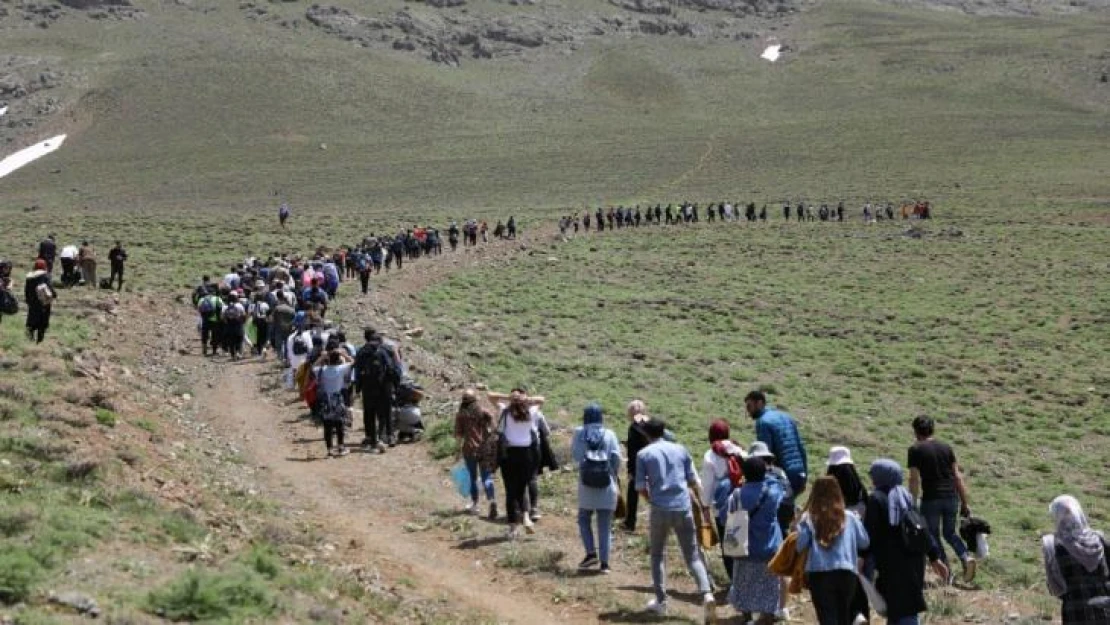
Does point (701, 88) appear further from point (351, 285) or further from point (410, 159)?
point (351, 285)

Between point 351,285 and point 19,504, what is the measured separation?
2976 centimetres

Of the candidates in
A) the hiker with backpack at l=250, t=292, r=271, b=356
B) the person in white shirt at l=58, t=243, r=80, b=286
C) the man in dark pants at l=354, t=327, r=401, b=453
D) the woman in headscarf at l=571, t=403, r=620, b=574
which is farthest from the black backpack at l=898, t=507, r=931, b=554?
the person in white shirt at l=58, t=243, r=80, b=286

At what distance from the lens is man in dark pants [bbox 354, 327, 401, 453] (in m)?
17.5

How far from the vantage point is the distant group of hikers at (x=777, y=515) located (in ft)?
29.5

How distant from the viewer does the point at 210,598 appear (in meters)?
9.04

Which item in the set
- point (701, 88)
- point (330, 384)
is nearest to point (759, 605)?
point (330, 384)

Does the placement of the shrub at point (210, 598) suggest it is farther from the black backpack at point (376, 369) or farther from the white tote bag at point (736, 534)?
the black backpack at point (376, 369)

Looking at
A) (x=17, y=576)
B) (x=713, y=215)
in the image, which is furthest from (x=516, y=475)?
(x=713, y=215)

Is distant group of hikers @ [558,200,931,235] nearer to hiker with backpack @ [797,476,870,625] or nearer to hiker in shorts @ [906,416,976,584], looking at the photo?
hiker in shorts @ [906,416,976,584]

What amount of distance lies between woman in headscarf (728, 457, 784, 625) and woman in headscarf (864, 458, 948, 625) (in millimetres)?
842

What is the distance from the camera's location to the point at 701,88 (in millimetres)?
140625

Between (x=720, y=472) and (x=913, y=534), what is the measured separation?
2124mm

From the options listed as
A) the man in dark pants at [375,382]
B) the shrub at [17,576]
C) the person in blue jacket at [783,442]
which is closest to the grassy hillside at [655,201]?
the shrub at [17,576]

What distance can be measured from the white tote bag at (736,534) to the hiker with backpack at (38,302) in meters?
15.1
